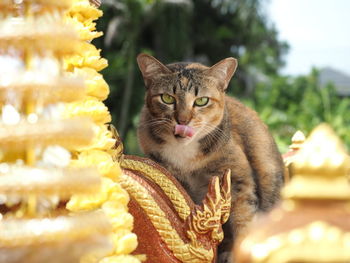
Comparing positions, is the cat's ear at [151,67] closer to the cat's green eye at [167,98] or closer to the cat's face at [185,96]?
the cat's face at [185,96]

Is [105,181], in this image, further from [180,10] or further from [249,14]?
[249,14]

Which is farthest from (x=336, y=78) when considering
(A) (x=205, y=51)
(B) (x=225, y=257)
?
(B) (x=225, y=257)

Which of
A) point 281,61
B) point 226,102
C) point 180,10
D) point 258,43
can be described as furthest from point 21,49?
point 281,61

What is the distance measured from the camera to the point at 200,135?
3.62m

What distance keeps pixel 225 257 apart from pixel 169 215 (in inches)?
29.9

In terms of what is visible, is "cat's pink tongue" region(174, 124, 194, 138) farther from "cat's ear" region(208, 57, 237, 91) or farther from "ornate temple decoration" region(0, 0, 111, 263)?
"ornate temple decoration" region(0, 0, 111, 263)

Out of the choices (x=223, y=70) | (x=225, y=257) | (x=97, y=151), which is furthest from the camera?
(x=223, y=70)

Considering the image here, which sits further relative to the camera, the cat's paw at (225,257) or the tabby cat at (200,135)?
the tabby cat at (200,135)

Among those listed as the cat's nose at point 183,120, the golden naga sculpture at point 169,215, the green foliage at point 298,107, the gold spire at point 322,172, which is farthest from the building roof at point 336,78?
the gold spire at point 322,172

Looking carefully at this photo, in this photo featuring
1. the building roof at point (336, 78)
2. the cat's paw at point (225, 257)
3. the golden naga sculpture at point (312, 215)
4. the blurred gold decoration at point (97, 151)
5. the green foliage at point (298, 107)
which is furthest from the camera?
the building roof at point (336, 78)

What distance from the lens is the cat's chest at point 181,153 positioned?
3488mm

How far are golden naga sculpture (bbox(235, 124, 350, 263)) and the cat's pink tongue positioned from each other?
7.87 feet

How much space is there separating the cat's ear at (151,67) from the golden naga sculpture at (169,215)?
0.99m

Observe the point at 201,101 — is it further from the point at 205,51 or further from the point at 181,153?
the point at 205,51
